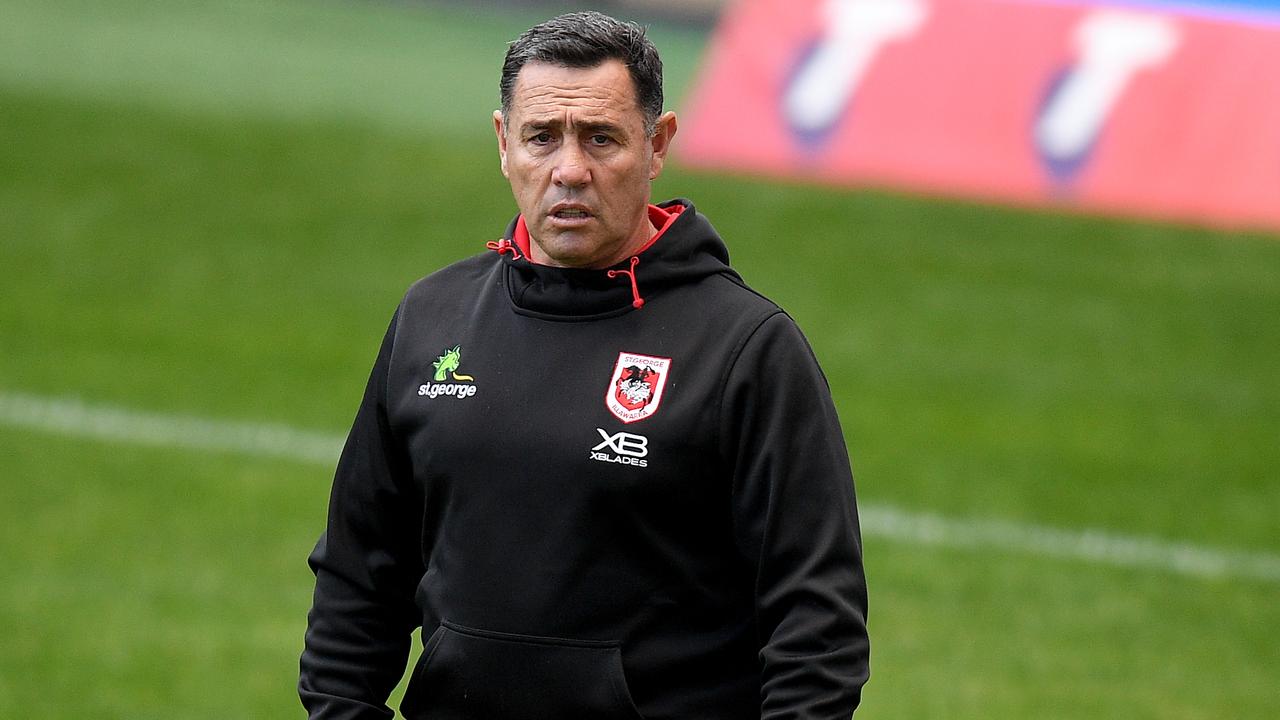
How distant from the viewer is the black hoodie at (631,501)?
3.29 meters

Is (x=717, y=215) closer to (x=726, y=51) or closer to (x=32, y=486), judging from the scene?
(x=726, y=51)

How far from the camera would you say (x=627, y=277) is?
3469 mm

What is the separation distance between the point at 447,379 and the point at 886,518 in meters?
7.03

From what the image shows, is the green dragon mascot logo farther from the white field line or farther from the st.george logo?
the white field line

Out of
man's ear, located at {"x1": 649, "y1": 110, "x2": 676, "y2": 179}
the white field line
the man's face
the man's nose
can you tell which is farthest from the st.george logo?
the white field line

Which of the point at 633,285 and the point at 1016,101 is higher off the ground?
the point at 633,285

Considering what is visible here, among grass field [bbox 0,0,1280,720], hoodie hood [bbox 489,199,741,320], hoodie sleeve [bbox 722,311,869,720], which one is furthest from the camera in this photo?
grass field [bbox 0,0,1280,720]

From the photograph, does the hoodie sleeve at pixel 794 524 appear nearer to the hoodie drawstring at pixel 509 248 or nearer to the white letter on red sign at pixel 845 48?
the hoodie drawstring at pixel 509 248

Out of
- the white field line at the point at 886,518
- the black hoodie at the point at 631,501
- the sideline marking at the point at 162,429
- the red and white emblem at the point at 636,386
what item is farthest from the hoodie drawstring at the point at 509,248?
the sideline marking at the point at 162,429

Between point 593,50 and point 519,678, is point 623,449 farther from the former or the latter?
point 593,50

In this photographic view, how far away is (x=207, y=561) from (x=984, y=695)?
370cm

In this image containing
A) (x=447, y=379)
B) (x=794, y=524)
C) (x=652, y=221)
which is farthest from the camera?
(x=652, y=221)

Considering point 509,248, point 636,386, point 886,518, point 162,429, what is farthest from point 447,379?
point 162,429

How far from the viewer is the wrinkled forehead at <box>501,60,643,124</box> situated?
3.45 m
